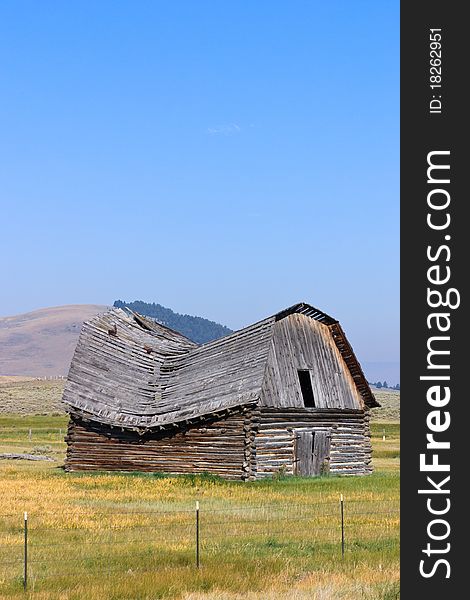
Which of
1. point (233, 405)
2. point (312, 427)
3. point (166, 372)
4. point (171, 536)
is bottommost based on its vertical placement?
point (171, 536)

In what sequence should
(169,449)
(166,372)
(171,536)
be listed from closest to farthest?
(171,536)
(169,449)
(166,372)

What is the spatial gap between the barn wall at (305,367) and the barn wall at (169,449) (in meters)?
2.03

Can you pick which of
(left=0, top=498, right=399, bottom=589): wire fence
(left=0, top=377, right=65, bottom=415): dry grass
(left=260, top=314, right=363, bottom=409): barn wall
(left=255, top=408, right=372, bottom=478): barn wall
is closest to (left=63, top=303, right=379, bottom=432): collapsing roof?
(left=260, top=314, right=363, bottom=409): barn wall

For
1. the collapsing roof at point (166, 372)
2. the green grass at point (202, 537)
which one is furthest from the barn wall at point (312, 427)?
the collapsing roof at point (166, 372)

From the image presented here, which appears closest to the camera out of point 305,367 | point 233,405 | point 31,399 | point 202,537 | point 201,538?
point 201,538

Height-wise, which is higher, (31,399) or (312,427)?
(31,399)

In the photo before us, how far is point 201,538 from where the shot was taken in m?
21.9

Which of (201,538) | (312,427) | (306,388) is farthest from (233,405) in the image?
(201,538)

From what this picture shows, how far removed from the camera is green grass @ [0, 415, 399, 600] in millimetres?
16234

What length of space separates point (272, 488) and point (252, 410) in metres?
4.14

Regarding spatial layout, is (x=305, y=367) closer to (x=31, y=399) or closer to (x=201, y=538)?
(x=201, y=538)

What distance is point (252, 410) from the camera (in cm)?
3909

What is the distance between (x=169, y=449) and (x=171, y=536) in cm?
1861

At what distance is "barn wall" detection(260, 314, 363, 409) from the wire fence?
37.1 ft
